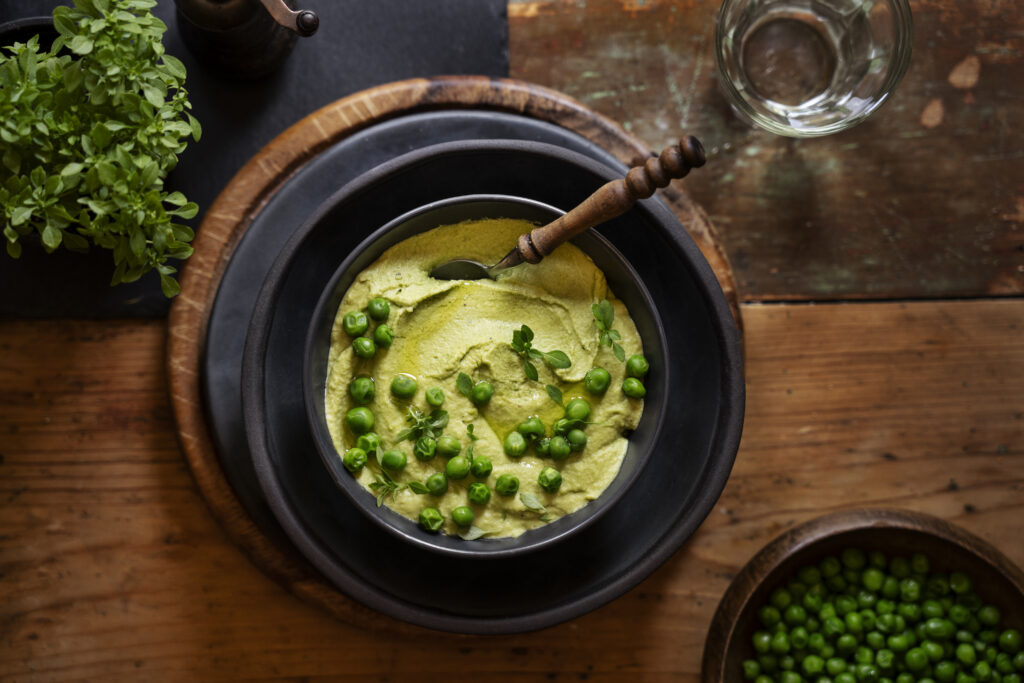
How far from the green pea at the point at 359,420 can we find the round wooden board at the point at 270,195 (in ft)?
1.85

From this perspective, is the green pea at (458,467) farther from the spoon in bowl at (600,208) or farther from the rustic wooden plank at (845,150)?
the rustic wooden plank at (845,150)

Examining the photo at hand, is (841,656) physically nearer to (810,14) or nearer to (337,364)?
(337,364)

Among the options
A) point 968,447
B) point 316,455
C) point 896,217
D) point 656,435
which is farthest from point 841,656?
point 316,455

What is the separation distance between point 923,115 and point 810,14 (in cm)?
56

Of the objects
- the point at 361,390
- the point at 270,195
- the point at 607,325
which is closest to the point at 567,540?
the point at 607,325

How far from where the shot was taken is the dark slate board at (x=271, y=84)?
2.57m

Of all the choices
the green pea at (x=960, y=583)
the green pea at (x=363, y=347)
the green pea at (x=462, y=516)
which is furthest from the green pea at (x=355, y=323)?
the green pea at (x=960, y=583)

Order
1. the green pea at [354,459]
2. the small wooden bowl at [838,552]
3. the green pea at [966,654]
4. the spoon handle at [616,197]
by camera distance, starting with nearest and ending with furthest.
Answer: the spoon handle at [616,197] → the green pea at [354,459] → the small wooden bowl at [838,552] → the green pea at [966,654]

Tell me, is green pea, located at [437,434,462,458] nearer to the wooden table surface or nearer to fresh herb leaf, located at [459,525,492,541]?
fresh herb leaf, located at [459,525,492,541]

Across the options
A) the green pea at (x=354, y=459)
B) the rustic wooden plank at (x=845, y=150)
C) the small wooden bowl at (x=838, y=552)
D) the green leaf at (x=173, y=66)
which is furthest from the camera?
the rustic wooden plank at (x=845, y=150)

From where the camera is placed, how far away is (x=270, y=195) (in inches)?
98.4

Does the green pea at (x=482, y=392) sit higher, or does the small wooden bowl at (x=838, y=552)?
the green pea at (x=482, y=392)

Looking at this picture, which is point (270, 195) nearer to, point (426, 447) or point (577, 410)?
point (426, 447)

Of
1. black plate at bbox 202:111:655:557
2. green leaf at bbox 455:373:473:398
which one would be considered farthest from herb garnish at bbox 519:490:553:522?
black plate at bbox 202:111:655:557
